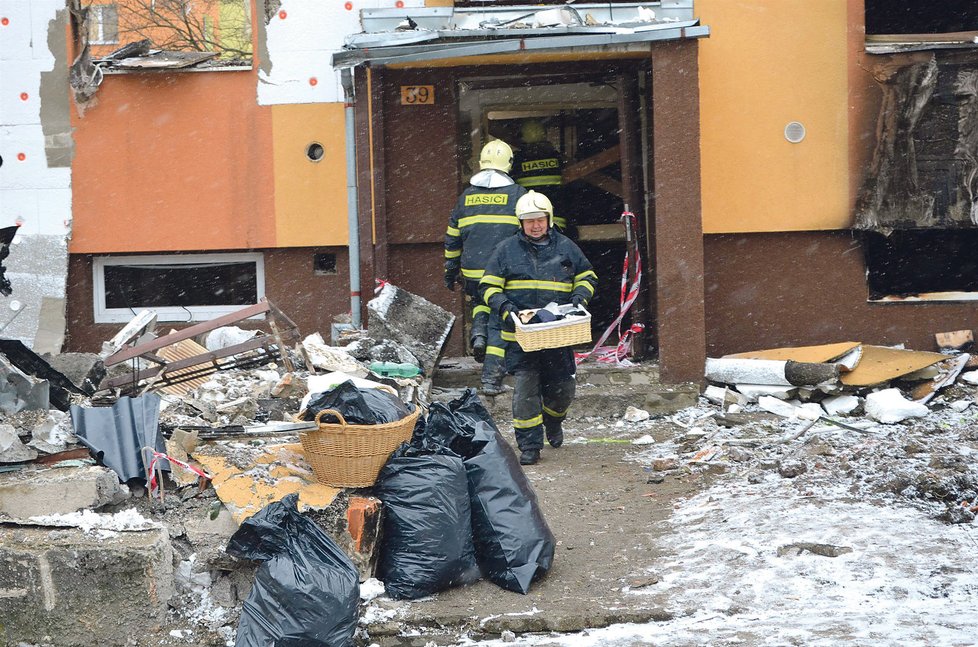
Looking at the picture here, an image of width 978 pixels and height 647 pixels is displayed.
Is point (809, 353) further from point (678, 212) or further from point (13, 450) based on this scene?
point (13, 450)

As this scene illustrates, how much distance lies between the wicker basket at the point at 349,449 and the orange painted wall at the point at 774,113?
5458mm

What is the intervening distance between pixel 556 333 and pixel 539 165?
4.07 meters

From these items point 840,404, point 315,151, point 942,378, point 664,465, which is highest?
point 315,151

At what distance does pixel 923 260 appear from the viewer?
1075 centimetres

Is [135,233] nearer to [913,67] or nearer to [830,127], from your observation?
[830,127]

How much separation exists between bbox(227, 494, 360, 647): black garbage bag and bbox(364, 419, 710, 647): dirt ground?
0.97 ft

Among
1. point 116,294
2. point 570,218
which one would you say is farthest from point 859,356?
point 116,294

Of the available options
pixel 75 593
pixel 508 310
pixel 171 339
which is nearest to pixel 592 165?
pixel 508 310

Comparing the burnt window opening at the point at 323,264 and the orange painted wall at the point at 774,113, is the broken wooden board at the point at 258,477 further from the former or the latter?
the orange painted wall at the point at 774,113

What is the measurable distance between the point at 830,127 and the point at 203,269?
237 inches

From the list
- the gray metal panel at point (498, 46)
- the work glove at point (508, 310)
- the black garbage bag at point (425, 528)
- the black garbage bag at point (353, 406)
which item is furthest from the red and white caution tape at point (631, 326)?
the black garbage bag at point (425, 528)

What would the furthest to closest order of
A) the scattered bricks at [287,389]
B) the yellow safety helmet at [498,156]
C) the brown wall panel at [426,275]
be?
the brown wall panel at [426,275] < the yellow safety helmet at [498,156] < the scattered bricks at [287,389]

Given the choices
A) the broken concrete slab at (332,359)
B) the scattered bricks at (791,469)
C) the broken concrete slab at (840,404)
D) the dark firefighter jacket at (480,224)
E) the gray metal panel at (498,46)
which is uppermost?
the gray metal panel at (498,46)

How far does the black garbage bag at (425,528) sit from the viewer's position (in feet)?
15.5
